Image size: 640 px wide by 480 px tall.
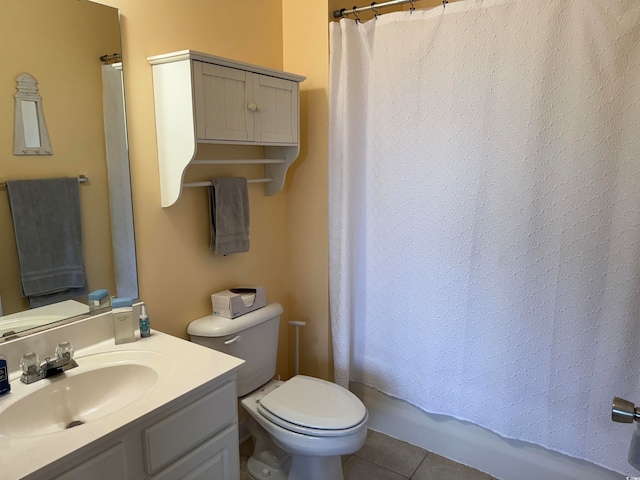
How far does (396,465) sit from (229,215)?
54.9 inches

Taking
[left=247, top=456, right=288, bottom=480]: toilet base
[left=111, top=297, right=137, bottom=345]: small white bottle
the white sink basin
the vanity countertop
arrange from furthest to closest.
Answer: [left=247, top=456, right=288, bottom=480]: toilet base → [left=111, top=297, right=137, bottom=345]: small white bottle → the white sink basin → the vanity countertop

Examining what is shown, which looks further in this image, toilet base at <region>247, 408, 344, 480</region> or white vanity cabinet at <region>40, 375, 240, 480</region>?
toilet base at <region>247, 408, 344, 480</region>

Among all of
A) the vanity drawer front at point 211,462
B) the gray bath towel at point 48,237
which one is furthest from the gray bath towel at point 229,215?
the vanity drawer front at point 211,462

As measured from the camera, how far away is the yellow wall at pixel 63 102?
4.29 ft

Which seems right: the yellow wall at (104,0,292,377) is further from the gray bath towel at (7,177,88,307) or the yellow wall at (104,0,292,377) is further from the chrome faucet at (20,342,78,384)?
the chrome faucet at (20,342,78,384)

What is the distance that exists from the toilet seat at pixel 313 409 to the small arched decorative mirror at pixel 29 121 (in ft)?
4.00

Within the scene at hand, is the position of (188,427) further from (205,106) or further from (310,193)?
(310,193)

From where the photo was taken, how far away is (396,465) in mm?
2148

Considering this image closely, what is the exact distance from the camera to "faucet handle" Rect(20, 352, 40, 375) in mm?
1301

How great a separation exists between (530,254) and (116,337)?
5.04 ft

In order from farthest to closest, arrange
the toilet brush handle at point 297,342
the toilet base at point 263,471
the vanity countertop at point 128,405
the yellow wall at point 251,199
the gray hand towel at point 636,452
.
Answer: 1. the toilet brush handle at point 297,342
2. the toilet base at point 263,471
3. the yellow wall at point 251,199
4. the vanity countertop at point 128,405
5. the gray hand towel at point 636,452

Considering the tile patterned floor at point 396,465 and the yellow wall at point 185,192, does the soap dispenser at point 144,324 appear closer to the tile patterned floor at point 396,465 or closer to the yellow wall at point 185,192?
the yellow wall at point 185,192

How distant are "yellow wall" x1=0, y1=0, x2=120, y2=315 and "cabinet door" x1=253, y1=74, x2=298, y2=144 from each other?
1.79 feet

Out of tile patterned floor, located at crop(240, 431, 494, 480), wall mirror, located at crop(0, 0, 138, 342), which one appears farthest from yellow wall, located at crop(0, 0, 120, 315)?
tile patterned floor, located at crop(240, 431, 494, 480)
